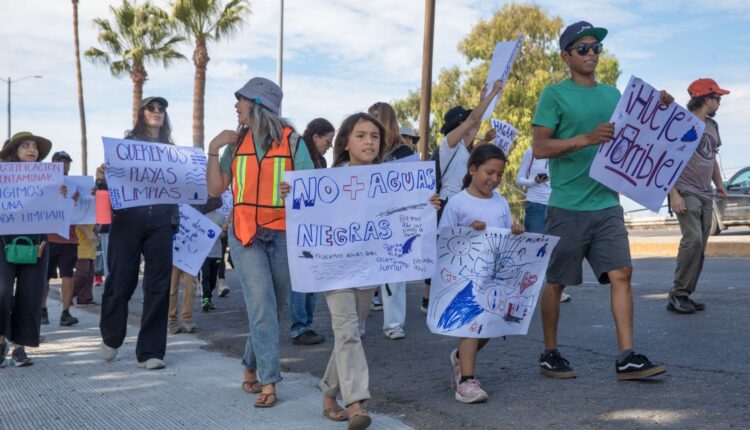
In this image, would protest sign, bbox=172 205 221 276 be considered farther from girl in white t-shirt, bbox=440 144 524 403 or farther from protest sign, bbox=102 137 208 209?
girl in white t-shirt, bbox=440 144 524 403

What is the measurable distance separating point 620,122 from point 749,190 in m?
17.1

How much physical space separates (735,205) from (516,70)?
75.6 ft

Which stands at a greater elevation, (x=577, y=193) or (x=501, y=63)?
(x=501, y=63)

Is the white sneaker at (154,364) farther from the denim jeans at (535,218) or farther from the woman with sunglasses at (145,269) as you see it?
the denim jeans at (535,218)

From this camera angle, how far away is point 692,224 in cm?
764

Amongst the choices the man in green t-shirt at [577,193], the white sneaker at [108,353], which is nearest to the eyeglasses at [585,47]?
the man in green t-shirt at [577,193]

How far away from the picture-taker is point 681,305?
7.68 m

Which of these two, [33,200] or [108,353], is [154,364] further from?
[33,200]

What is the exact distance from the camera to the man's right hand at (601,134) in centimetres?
505

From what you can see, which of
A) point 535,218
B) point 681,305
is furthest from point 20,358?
point 681,305

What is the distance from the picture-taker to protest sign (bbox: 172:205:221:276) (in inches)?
337

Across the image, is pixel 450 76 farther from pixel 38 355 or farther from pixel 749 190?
pixel 38 355

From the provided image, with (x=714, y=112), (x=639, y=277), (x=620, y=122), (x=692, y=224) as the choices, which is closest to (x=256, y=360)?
(x=620, y=122)

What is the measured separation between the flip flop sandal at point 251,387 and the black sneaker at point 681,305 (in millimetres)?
4048
